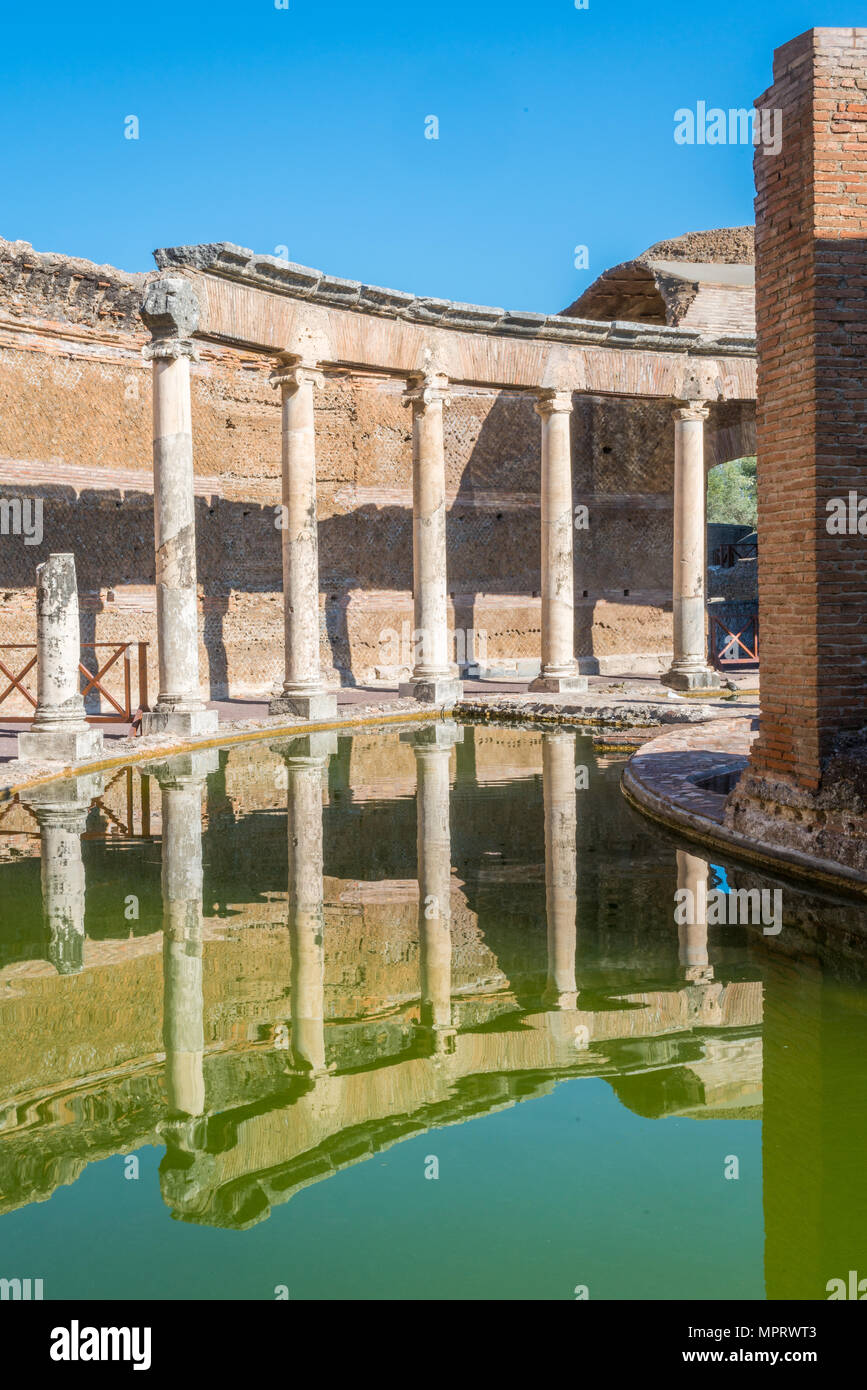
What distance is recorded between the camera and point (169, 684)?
40.9 ft

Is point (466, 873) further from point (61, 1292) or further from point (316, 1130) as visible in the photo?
point (61, 1292)

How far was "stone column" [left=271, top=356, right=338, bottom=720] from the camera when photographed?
14.1 meters

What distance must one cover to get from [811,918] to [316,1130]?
3029mm

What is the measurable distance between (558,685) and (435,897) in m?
10.8

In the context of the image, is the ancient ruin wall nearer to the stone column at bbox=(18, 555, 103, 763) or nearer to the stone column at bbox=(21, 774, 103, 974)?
the stone column at bbox=(18, 555, 103, 763)

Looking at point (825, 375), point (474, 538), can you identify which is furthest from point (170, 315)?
point (474, 538)

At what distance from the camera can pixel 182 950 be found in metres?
5.23

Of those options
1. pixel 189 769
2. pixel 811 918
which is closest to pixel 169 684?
pixel 189 769

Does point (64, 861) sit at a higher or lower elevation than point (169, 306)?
lower

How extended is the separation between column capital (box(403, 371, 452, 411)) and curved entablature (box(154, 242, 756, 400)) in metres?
0.11

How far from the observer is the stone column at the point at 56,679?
10625 millimetres
